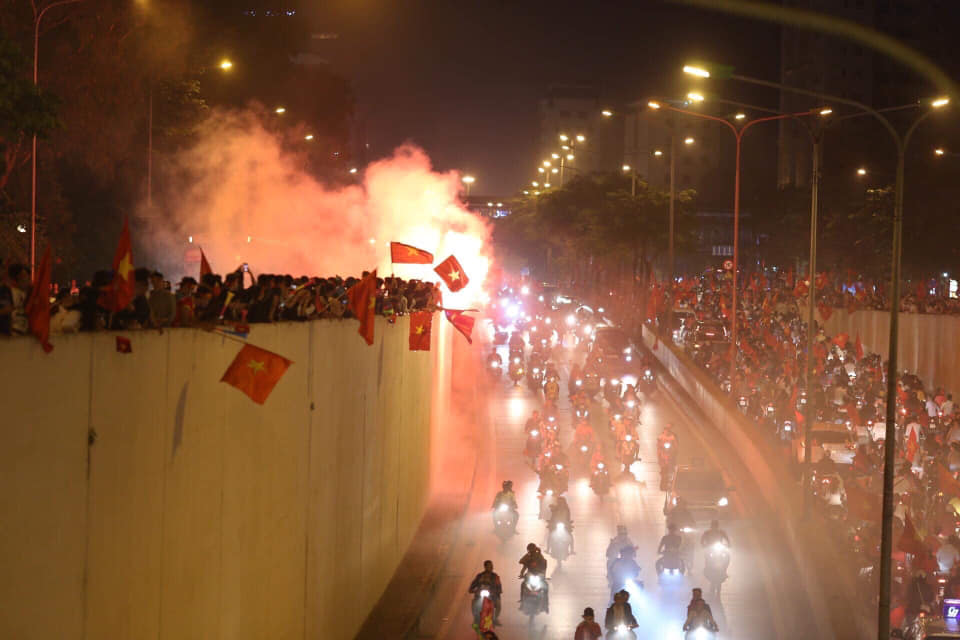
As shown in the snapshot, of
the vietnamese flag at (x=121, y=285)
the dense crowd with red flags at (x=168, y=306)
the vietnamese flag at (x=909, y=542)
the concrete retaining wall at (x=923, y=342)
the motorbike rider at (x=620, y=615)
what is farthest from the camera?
the concrete retaining wall at (x=923, y=342)

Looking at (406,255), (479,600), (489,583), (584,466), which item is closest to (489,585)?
(489,583)

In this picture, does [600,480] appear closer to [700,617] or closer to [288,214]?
[700,617]

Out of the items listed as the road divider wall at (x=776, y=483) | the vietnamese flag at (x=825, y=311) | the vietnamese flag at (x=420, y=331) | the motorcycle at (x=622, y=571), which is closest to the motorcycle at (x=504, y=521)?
Result: the vietnamese flag at (x=420, y=331)

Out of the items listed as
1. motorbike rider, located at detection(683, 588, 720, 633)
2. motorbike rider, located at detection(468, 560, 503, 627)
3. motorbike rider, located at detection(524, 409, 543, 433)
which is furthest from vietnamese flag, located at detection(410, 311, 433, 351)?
motorbike rider, located at detection(524, 409, 543, 433)

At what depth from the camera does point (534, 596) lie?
740 inches

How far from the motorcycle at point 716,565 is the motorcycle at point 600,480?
7.47 metres

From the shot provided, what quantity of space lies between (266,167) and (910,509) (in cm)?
3955

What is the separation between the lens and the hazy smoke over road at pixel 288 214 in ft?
151

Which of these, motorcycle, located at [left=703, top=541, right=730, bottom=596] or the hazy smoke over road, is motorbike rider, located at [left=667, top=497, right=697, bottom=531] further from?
the hazy smoke over road

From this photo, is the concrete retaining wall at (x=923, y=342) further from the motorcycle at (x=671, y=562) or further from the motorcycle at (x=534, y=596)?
the motorcycle at (x=534, y=596)

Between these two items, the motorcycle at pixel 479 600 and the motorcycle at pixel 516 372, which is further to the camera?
the motorcycle at pixel 516 372

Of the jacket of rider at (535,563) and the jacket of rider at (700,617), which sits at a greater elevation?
the jacket of rider at (535,563)

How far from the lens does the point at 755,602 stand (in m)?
20.2

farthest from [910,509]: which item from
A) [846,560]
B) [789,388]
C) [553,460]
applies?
[789,388]
